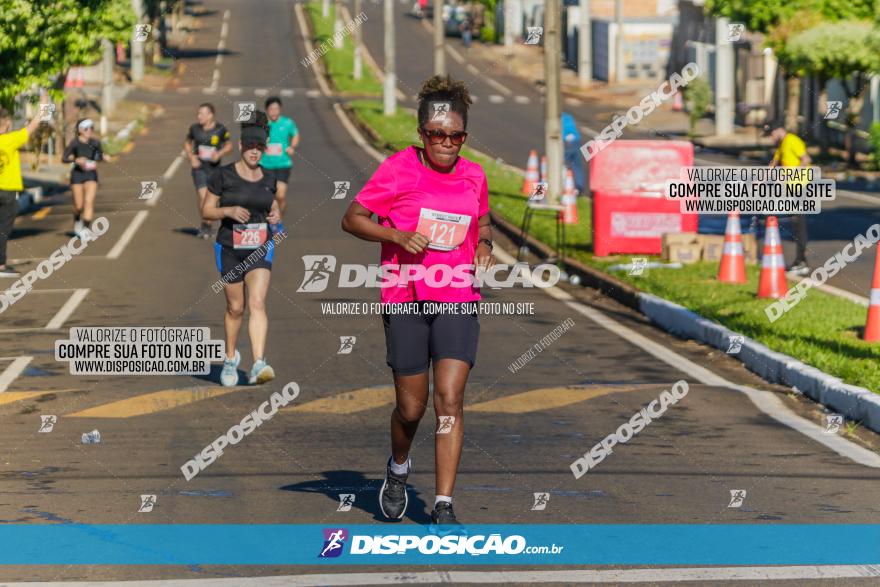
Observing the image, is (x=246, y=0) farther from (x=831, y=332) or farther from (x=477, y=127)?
(x=831, y=332)

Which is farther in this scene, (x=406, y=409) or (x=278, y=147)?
(x=278, y=147)

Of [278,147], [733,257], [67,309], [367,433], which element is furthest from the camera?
[278,147]

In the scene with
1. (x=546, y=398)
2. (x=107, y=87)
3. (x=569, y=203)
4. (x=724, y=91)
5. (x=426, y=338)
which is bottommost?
(x=724, y=91)

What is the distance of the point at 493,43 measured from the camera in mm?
97875

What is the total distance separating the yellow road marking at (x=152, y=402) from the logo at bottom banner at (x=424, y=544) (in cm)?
438

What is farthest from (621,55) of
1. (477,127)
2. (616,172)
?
(616,172)

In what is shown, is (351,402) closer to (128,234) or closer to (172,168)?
(128,234)

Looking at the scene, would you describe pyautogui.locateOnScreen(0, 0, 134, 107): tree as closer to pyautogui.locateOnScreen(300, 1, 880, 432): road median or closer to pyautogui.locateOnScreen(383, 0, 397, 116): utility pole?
pyautogui.locateOnScreen(300, 1, 880, 432): road median

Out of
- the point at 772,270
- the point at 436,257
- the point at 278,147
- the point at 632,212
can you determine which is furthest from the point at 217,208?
the point at 278,147

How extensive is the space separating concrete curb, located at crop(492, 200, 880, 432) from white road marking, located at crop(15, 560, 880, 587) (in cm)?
440

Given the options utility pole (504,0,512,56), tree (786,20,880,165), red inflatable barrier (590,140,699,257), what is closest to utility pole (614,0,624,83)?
utility pole (504,0,512,56)

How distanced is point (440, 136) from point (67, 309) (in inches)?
441

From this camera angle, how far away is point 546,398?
13.0 m

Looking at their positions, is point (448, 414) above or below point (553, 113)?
above
